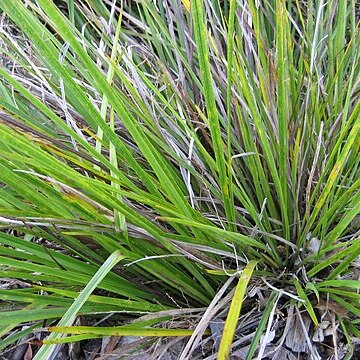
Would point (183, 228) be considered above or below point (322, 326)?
above

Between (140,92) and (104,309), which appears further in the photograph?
(140,92)

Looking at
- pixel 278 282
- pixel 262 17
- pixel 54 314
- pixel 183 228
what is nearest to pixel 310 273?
pixel 278 282

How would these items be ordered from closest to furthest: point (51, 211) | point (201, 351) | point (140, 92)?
point (51, 211) < point (201, 351) < point (140, 92)

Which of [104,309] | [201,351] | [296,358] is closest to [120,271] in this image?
[104,309]

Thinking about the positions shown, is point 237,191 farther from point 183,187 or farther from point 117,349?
point 117,349

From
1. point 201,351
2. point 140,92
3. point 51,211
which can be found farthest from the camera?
point 140,92

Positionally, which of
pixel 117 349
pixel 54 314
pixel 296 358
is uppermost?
pixel 54 314
